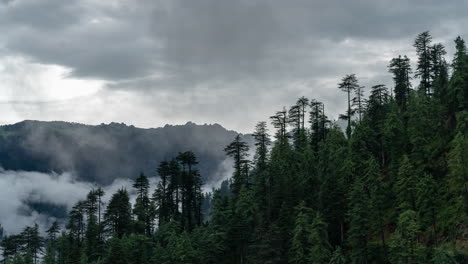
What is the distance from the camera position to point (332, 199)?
204 ft

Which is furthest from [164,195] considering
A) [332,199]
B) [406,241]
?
[406,241]

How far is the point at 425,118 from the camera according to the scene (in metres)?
66.4

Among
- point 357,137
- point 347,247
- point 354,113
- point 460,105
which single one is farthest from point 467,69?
point 347,247

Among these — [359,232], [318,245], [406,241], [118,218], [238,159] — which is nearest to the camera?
[406,241]

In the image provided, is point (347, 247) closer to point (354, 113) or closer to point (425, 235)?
point (425, 235)

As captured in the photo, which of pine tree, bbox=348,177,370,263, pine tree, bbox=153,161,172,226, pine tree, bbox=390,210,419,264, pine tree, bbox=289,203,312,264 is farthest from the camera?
pine tree, bbox=153,161,172,226

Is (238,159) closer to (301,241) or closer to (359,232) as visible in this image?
(301,241)

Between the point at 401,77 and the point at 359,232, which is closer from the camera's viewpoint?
the point at 359,232

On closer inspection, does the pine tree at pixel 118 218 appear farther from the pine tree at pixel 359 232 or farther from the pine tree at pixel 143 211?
the pine tree at pixel 359 232

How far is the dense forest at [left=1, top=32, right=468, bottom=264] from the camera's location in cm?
5241

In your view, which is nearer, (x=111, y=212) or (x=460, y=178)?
(x=460, y=178)

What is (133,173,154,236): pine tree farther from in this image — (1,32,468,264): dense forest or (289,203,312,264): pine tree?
(289,203,312,264): pine tree

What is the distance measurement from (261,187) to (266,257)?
1983cm

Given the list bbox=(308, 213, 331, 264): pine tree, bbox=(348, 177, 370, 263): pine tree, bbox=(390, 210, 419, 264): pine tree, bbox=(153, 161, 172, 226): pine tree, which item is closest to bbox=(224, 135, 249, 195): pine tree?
bbox=(153, 161, 172, 226): pine tree
